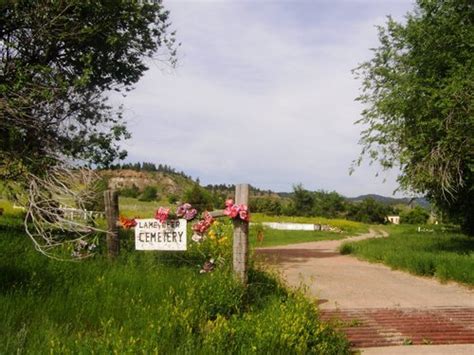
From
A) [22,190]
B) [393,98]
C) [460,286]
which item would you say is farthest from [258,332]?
[393,98]

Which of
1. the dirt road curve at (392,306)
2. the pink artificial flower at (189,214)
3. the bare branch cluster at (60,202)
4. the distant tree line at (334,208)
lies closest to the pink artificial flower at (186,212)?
the pink artificial flower at (189,214)

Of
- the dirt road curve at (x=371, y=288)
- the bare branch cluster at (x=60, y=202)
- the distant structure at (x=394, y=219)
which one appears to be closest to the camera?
the bare branch cluster at (x=60, y=202)

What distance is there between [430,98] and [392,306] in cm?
839

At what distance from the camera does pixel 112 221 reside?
8711 mm

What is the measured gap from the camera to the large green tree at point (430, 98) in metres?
15.6

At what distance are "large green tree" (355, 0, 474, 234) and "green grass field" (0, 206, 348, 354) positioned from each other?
976 cm

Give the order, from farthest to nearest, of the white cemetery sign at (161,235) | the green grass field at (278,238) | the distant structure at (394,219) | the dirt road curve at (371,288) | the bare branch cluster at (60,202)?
the distant structure at (394,219) < the green grass field at (278,238) < the dirt road curve at (371,288) < the bare branch cluster at (60,202) < the white cemetery sign at (161,235)

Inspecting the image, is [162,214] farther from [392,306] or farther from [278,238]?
[278,238]

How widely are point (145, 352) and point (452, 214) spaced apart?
21495 mm

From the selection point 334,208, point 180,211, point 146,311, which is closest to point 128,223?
point 180,211

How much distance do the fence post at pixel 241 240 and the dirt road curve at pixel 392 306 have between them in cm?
107

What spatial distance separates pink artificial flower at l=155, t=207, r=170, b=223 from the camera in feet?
26.4

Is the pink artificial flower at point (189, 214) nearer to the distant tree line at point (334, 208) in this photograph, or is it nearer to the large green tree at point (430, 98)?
the large green tree at point (430, 98)

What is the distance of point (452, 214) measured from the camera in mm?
23609
